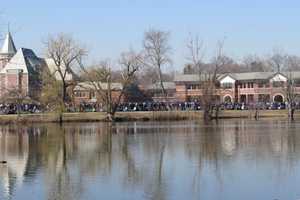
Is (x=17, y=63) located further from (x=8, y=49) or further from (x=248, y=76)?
(x=248, y=76)

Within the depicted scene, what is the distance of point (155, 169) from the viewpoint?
25234mm

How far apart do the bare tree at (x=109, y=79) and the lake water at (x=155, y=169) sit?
34.4 meters

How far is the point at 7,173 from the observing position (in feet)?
82.5

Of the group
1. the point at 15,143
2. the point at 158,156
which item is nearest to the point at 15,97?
the point at 15,143

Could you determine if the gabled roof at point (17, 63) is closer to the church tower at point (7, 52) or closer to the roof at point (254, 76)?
the church tower at point (7, 52)

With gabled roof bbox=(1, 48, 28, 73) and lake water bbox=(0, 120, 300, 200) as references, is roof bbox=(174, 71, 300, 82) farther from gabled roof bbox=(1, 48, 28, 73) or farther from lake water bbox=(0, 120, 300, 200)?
lake water bbox=(0, 120, 300, 200)

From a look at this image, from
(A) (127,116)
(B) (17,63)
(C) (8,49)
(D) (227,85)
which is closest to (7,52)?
(C) (8,49)

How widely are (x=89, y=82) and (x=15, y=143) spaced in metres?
36.2

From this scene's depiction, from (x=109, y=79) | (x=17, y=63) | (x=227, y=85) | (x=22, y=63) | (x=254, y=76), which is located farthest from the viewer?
(x=17, y=63)

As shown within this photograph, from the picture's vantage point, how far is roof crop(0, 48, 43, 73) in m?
119

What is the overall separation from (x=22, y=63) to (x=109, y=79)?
156 ft

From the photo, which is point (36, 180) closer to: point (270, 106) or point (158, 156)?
point (158, 156)

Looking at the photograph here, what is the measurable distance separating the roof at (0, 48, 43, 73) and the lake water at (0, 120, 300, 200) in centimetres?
8005

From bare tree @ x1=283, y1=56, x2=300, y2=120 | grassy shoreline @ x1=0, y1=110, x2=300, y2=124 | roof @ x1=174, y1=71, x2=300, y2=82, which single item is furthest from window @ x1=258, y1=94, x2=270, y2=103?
grassy shoreline @ x1=0, y1=110, x2=300, y2=124
